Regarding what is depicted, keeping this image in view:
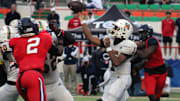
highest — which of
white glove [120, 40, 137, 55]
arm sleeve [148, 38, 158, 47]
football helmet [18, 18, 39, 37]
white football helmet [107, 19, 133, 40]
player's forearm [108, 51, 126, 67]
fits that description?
football helmet [18, 18, 39, 37]

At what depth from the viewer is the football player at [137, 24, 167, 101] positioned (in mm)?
7312

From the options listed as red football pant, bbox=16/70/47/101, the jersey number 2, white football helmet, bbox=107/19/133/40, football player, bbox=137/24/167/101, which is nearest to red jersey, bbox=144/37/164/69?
football player, bbox=137/24/167/101

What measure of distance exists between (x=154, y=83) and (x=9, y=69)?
2.75 metres

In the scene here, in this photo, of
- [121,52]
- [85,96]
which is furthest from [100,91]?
[121,52]

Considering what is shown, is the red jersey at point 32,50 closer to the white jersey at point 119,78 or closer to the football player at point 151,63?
the white jersey at point 119,78

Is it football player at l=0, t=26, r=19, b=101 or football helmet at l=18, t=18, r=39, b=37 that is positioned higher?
football helmet at l=18, t=18, r=39, b=37

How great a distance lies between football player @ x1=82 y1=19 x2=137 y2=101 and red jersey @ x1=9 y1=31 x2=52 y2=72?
48.2 inches

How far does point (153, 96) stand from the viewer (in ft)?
24.3

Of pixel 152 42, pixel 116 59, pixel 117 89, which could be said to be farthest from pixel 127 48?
pixel 152 42

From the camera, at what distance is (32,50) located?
5023 mm

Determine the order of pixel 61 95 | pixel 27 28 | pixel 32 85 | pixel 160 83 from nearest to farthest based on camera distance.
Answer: pixel 32 85 < pixel 27 28 < pixel 61 95 < pixel 160 83

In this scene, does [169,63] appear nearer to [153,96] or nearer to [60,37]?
[153,96]

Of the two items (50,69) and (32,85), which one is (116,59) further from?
(32,85)

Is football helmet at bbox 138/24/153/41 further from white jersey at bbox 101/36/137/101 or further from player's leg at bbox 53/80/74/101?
player's leg at bbox 53/80/74/101
